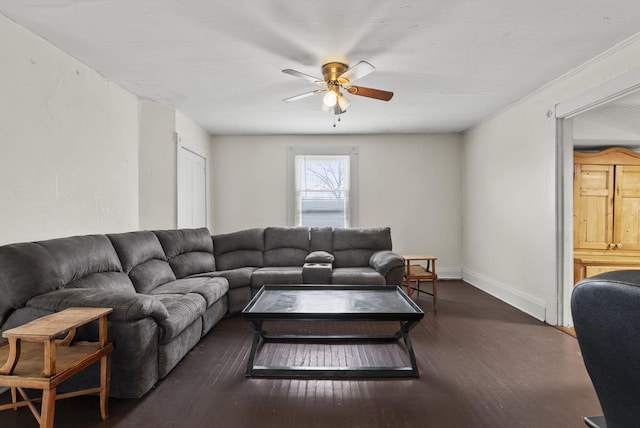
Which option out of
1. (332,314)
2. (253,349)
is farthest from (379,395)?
(253,349)

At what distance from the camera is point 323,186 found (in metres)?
5.82

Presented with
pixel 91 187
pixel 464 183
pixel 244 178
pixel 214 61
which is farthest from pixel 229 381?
pixel 464 183

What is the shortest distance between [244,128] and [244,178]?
2.92ft

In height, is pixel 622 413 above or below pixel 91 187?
below

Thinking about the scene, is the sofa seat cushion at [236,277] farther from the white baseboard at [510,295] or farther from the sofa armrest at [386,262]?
the white baseboard at [510,295]

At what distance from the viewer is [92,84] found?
3.20 meters

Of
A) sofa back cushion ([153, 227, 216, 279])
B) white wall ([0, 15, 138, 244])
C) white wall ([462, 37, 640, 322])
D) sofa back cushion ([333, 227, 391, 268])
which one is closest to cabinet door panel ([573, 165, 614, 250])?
white wall ([462, 37, 640, 322])

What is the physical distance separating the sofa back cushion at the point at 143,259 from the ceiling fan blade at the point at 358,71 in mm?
2471

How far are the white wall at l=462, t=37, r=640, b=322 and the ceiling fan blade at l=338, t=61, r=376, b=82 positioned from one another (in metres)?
2.03

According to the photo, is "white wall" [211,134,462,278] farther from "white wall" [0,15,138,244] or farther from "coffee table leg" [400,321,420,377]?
"coffee table leg" [400,321,420,377]

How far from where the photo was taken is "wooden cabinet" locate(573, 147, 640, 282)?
409cm

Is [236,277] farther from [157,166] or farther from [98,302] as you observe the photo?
[98,302]

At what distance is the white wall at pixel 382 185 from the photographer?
228 inches

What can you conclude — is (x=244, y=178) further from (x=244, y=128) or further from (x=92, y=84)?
(x=92, y=84)
